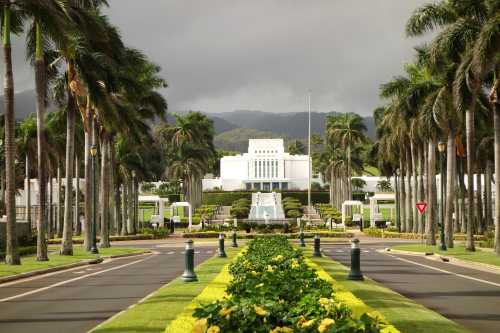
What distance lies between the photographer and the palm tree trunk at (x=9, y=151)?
94.7ft

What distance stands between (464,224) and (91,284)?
4843 centimetres

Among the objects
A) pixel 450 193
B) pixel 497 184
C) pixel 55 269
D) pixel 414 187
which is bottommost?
pixel 55 269

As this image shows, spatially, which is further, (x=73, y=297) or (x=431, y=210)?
(x=431, y=210)

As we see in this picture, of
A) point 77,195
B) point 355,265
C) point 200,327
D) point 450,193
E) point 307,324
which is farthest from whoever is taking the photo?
point 77,195

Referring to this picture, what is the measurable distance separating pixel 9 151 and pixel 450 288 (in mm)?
18216

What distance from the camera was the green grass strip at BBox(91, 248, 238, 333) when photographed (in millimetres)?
11328

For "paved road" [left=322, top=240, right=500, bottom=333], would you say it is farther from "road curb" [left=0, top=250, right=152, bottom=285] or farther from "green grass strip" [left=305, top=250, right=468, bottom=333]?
"road curb" [left=0, top=250, right=152, bottom=285]

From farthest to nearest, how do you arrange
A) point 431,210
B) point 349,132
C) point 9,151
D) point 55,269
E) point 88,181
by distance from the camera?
1. point 349,132
2. point 431,210
3. point 88,181
4. point 9,151
5. point 55,269

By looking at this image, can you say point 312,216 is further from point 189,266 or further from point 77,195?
point 189,266

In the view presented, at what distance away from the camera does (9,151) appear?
29422mm

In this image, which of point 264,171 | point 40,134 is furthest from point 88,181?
point 264,171

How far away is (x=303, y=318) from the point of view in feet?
20.0

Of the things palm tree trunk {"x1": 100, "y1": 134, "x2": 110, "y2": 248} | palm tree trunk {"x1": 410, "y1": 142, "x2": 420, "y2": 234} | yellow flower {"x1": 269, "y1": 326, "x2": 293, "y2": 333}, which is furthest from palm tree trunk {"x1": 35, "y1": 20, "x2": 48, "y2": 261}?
palm tree trunk {"x1": 410, "y1": 142, "x2": 420, "y2": 234}

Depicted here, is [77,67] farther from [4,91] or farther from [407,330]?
[407,330]
